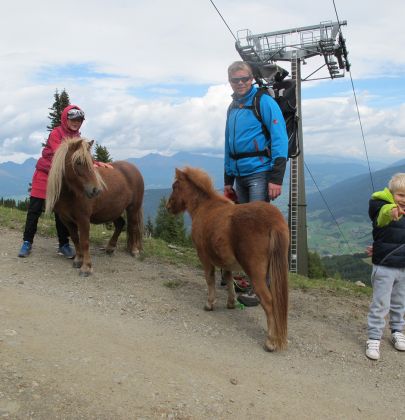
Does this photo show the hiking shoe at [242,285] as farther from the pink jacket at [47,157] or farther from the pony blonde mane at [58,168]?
the pink jacket at [47,157]

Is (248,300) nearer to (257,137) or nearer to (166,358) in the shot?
(166,358)

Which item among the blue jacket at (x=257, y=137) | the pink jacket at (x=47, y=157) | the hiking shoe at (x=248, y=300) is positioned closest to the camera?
the blue jacket at (x=257, y=137)

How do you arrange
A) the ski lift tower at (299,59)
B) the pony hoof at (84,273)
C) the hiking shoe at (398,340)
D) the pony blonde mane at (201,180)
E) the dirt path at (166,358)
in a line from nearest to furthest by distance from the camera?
the dirt path at (166,358) → the hiking shoe at (398,340) → the pony blonde mane at (201,180) → the pony hoof at (84,273) → the ski lift tower at (299,59)

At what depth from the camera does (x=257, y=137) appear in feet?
19.7

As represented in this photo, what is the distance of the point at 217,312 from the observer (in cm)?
627

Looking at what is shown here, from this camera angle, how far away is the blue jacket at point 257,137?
586 centimetres

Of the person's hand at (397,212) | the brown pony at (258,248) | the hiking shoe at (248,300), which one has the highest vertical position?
the person's hand at (397,212)

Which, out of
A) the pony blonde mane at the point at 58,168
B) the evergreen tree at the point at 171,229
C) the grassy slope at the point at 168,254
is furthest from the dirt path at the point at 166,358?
the evergreen tree at the point at 171,229

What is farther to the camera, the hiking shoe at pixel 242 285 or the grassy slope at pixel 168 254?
the grassy slope at pixel 168 254

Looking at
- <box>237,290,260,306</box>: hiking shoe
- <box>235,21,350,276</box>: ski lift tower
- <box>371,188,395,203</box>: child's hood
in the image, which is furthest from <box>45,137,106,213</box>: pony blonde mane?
<box>235,21,350,276</box>: ski lift tower

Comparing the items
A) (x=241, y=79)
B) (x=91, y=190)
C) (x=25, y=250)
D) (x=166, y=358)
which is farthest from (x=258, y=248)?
(x=25, y=250)

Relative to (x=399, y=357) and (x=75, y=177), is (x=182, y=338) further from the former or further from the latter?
(x=75, y=177)

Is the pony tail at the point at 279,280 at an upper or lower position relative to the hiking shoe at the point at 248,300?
upper

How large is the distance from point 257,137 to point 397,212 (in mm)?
2147
